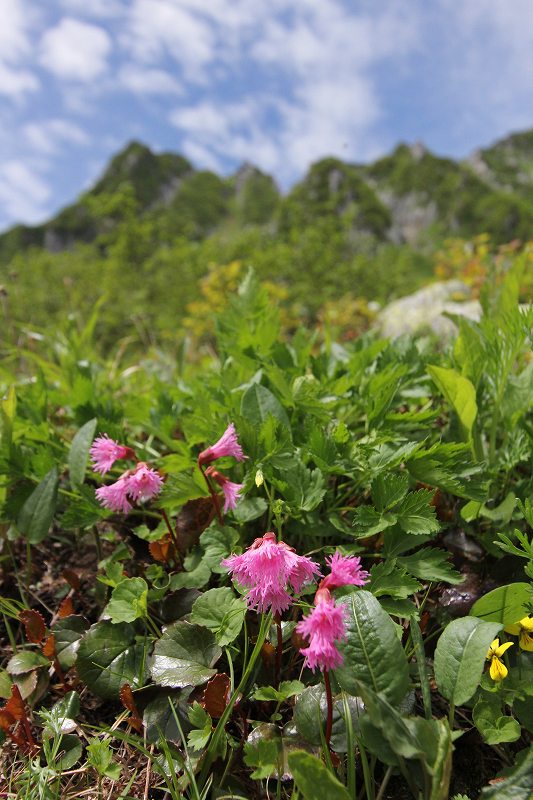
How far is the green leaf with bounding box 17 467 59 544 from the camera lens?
4.55 feet

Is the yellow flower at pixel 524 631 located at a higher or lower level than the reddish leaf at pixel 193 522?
lower

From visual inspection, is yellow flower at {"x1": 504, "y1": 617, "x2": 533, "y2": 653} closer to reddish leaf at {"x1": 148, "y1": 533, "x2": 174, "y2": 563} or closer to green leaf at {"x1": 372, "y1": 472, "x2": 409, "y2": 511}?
green leaf at {"x1": 372, "y1": 472, "x2": 409, "y2": 511}

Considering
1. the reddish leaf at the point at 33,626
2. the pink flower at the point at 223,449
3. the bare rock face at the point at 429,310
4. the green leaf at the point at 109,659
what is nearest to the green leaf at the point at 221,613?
the green leaf at the point at 109,659

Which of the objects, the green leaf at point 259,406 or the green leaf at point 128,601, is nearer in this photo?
the green leaf at point 128,601

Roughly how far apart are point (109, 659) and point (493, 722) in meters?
0.80

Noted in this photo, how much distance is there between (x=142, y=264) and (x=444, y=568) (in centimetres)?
2058

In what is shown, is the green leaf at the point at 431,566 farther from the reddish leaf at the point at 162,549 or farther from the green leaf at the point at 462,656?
the reddish leaf at the point at 162,549

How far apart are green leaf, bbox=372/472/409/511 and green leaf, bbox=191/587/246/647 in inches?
14.2

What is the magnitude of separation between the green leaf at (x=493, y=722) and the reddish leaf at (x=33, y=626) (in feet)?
3.13

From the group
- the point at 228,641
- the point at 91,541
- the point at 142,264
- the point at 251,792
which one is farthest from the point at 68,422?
the point at 142,264

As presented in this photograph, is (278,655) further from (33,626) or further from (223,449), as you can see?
(33,626)

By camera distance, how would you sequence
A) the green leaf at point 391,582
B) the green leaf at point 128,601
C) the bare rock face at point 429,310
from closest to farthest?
the green leaf at point 391,582 < the green leaf at point 128,601 < the bare rock face at point 429,310

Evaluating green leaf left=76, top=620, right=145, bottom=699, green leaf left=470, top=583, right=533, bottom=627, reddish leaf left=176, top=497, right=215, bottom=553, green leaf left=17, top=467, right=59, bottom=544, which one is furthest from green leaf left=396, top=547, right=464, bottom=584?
green leaf left=17, top=467, right=59, bottom=544

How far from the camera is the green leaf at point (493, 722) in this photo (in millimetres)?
898
